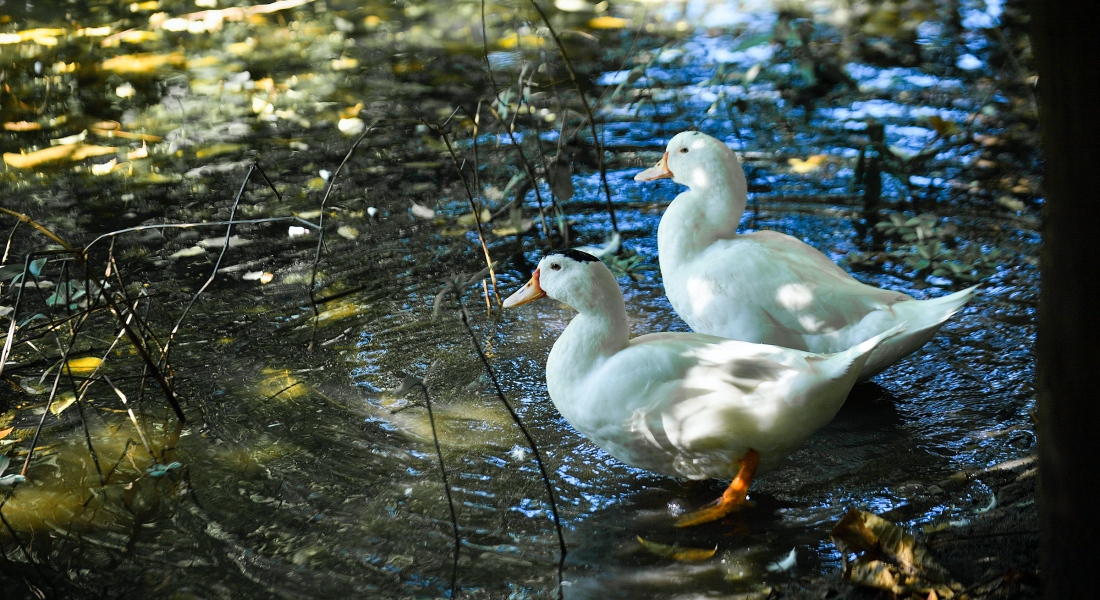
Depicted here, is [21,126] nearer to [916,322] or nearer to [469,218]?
[469,218]

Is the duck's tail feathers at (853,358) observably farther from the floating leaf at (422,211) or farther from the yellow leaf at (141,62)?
the yellow leaf at (141,62)

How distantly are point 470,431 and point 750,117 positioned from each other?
3774mm

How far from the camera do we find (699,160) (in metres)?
4.08

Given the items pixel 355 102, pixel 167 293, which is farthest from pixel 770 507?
pixel 355 102

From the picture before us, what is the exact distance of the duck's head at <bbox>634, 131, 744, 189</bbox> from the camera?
13.2 feet

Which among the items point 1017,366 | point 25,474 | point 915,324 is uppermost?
point 915,324

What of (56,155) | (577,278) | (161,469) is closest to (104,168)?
(56,155)

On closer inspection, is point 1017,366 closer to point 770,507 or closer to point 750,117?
point 770,507

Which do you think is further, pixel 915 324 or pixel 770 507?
pixel 915 324

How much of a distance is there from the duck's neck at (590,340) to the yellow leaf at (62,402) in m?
1.98

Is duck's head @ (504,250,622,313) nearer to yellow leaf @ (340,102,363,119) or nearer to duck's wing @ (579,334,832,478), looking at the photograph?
duck's wing @ (579,334,832,478)

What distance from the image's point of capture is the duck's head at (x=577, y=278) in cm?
316

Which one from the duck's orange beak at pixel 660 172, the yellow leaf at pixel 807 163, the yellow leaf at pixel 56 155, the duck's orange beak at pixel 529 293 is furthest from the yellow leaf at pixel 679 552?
the yellow leaf at pixel 56 155

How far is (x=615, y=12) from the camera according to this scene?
9.31 metres
